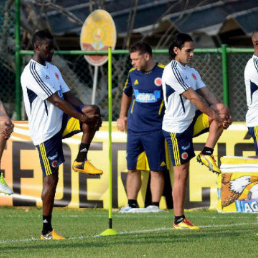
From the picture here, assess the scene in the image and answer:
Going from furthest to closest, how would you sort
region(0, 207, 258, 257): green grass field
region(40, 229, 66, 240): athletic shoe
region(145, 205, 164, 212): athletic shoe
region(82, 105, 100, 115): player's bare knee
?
region(145, 205, 164, 212): athletic shoe, region(40, 229, 66, 240): athletic shoe, region(82, 105, 100, 115): player's bare knee, region(0, 207, 258, 257): green grass field

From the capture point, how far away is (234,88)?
45.4 ft

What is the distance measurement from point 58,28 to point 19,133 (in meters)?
5.96

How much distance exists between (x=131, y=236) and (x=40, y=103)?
1.67 metres

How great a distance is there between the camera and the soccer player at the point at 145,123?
12734 millimetres

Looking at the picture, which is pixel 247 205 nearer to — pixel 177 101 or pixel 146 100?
pixel 146 100

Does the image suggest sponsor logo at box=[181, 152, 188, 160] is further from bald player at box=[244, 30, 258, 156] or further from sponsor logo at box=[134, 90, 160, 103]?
sponsor logo at box=[134, 90, 160, 103]

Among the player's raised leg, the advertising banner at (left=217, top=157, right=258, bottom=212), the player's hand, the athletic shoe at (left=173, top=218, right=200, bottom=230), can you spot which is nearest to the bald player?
the athletic shoe at (left=173, top=218, right=200, bottom=230)

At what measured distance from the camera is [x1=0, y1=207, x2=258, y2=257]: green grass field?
8594 millimetres

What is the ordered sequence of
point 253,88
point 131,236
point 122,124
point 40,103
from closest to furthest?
1. point 40,103
2. point 131,236
3. point 253,88
4. point 122,124

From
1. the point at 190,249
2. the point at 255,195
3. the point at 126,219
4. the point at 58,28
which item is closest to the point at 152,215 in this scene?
the point at 126,219

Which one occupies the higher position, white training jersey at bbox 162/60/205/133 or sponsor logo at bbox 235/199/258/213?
white training jersey at bbox 162/60/205/133

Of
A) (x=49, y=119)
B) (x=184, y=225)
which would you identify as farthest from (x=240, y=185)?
(x=49, y=119)

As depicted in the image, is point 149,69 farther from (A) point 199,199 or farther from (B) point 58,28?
(B) point 58,28

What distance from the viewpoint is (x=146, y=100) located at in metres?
12.8
